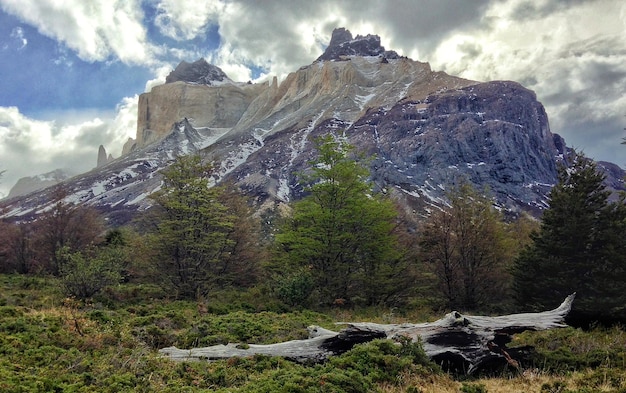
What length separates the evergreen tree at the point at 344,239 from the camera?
20.8 m

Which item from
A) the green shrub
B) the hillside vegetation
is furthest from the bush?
the green shrub

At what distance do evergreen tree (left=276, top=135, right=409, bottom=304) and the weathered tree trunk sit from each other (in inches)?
421

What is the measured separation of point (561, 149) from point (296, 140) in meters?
126

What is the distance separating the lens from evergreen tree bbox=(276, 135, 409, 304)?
20844 millimetres

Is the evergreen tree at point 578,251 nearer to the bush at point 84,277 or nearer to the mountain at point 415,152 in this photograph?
the bush at point 84,277

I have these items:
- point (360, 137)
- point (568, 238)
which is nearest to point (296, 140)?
point (360, 137)

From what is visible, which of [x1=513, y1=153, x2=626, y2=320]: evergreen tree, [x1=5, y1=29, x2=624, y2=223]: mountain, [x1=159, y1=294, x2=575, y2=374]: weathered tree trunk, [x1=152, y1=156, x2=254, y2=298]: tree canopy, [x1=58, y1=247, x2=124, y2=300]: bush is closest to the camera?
[x1=159, y1=294, x2=575, y2=374]: weathered tree trunk

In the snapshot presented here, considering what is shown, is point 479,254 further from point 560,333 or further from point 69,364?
point 69,364

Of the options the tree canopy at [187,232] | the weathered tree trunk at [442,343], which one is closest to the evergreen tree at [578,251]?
the weathered tree trunk at [442,343]

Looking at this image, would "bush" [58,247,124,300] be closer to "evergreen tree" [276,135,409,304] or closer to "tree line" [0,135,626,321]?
"tree line" [0,135,626,321]

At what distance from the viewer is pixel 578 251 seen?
16.7 meters

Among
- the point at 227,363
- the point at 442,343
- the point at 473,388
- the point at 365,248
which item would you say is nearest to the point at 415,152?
the point at 365,248

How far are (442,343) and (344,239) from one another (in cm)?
1253

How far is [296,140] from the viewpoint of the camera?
571 ft
